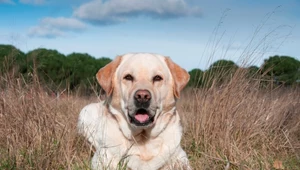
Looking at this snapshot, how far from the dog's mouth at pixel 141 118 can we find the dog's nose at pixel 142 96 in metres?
0.17

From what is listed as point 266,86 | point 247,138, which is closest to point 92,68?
point 266,86

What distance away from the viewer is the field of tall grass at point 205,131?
3.69 meters

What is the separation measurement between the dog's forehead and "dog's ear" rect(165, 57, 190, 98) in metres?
0.07

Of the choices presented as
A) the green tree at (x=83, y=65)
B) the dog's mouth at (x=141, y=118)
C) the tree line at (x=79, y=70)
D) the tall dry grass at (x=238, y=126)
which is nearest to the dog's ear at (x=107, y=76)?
the dog's mouth at (x=141, y=118)

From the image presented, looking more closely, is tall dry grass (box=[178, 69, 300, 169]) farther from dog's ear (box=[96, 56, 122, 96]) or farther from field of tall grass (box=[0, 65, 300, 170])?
dog's ear (box=[96, 56, 122, 96])

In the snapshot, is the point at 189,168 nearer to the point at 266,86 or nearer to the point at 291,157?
the point at 291,157

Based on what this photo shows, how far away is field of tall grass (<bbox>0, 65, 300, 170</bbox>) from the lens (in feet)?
12.1

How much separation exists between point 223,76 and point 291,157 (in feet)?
4.29

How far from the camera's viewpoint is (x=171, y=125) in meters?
3.95

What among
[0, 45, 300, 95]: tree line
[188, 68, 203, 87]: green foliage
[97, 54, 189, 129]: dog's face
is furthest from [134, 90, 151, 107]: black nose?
[188, 68, 203, 87]: green foliage

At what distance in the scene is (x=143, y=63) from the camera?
12.7 feet

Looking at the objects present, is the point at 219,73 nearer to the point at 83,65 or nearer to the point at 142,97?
the point at 142,97

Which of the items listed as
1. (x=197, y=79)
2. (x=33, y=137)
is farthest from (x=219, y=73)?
(x=197, y=79)

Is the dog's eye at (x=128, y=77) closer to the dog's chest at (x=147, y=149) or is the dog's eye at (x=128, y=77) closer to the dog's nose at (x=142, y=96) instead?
the dog's nose at (x=142, y=96)
